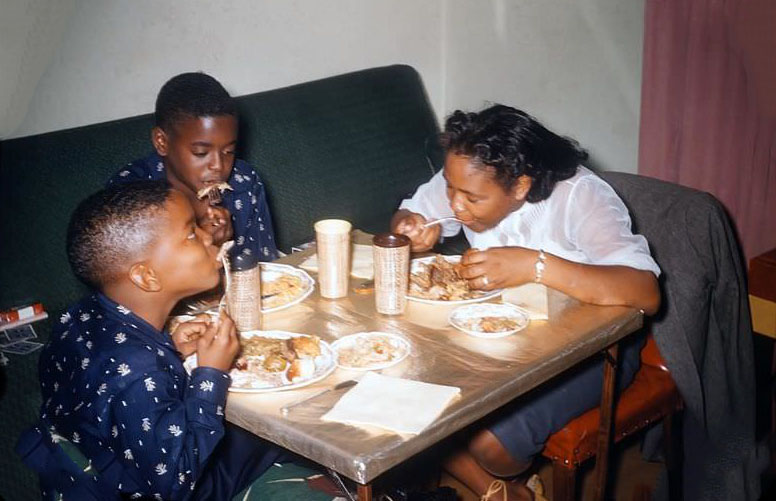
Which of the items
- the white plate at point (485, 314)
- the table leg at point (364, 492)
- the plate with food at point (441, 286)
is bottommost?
the table leg at point (364, 492)

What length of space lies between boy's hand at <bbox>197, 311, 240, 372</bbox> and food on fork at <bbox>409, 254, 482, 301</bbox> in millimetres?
601

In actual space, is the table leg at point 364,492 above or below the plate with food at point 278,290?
below

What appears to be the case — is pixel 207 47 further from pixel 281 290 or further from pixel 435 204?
pixel 281 290

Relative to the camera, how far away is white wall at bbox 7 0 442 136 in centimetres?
326

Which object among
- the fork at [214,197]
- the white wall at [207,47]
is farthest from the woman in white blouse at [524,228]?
the white wall at [207,47]

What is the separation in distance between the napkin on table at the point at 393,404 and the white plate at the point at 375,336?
0.21ft

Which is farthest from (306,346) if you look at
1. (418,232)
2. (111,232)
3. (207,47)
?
(207,47)

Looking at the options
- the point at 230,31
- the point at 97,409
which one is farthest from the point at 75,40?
the point at 97,409

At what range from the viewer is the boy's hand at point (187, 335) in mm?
2018

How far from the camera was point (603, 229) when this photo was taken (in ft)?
7.73

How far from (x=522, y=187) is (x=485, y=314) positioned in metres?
0.49

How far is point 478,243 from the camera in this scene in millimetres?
2740

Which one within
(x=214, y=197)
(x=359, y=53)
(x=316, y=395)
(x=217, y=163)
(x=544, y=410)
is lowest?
(x=544, y=410)

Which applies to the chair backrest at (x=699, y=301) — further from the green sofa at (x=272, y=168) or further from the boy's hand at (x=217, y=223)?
the green sofa at (x=272, y=168)
